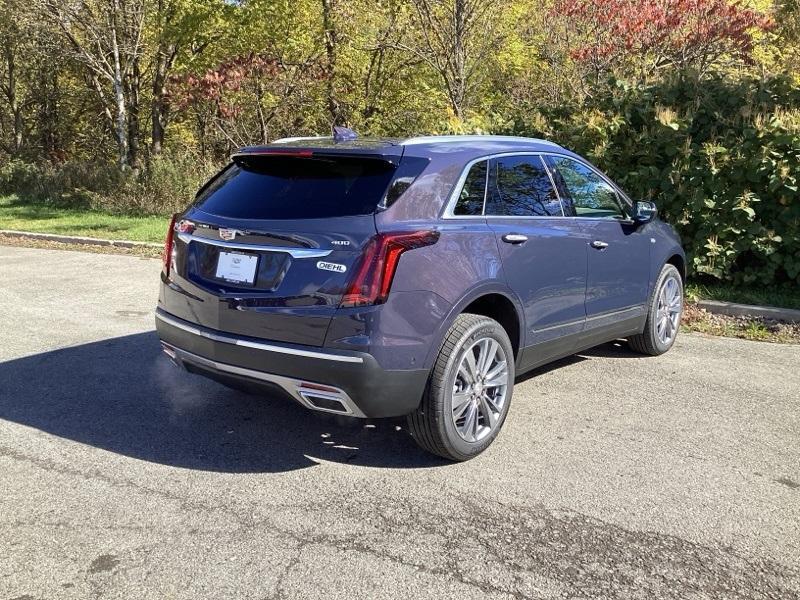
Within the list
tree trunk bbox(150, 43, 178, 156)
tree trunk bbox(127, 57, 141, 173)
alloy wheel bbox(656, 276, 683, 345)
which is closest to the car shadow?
alloy wheel bbox(656, 276, 683, 345)

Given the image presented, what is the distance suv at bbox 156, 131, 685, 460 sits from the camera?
11.2ft

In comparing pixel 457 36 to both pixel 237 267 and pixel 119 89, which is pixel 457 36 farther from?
pixel 237 267

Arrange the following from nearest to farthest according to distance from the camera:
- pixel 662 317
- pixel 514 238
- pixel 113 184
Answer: pixel 514 238, pixel 662 317, pixel 113 184

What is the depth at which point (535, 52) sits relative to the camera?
17.9 meters

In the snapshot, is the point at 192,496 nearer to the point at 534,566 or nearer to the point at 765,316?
the point at 534,566

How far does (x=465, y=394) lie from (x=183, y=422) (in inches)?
69.6

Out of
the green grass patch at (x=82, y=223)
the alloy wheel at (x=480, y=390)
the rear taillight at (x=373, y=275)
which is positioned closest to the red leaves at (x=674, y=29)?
the green grass patch at (x=82, y=223)

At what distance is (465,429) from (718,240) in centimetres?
544

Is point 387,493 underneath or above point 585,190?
underneath

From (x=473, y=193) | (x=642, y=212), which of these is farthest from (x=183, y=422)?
(x=642, y=212)

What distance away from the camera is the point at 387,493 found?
3.52 meters

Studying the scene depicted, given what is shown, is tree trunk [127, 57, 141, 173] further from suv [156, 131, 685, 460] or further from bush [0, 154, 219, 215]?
suv [156, 131, 685, 460]

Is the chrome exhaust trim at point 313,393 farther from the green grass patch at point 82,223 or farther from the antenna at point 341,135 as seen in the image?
the green grass patch at point 82,223

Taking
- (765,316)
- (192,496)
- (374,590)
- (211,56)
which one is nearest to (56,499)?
(192,496)
